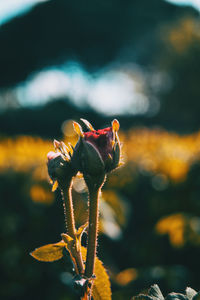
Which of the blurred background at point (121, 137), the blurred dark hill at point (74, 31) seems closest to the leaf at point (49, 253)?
the blurred background at point (121, 137)

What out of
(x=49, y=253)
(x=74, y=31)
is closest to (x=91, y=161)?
(x=49, y=253)

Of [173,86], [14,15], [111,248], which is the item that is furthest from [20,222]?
[14,15]

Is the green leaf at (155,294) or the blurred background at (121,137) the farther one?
the blurred background at (121,137)

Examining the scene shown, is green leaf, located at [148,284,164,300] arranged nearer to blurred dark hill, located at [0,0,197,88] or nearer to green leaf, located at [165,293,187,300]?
green leaf, located at [165,293,187,300]

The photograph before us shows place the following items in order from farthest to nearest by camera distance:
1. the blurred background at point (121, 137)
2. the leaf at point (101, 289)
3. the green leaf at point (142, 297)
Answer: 1. the blurred background at point (121, 137)
2. the leaf at point (101, 289)
3. the green leaf at point (142, 297)

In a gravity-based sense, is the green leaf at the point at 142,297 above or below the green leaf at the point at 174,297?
above

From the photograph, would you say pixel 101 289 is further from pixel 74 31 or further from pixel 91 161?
pixel 74 31

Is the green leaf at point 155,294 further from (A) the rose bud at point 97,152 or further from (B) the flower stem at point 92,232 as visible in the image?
(A) the rose bud at point 97,152
